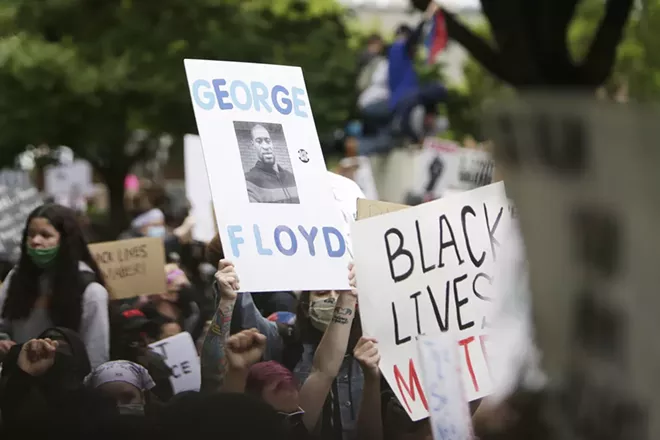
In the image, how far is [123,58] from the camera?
18438 millimetres

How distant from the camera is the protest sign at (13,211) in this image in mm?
8867

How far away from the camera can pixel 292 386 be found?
3.63 m

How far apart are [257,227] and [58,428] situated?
1.92m

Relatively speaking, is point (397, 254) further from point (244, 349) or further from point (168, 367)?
point (168, 367)

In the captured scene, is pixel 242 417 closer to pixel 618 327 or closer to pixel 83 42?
pixel 618 327

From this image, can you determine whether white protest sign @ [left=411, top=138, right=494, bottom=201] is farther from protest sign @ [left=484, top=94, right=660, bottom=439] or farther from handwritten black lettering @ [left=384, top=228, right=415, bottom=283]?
protest sign @ [left=484, top=94, right=660, bottom=439]

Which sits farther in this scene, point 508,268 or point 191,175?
point 191,175

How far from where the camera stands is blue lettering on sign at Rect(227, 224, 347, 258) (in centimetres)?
388

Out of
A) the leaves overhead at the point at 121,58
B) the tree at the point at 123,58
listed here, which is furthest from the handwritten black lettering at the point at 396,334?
the leaves overhead at the point at 121,58

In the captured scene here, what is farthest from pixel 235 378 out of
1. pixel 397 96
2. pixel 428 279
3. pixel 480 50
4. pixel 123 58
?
pixel 123 58

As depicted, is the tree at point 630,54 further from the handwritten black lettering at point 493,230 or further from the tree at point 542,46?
the handwritten black lettering at point 493,230

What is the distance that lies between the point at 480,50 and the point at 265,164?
830 centimetres

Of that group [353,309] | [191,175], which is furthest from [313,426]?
[191,175]

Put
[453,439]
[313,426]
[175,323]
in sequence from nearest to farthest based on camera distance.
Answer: [453,439], [313,426], [175,323]
